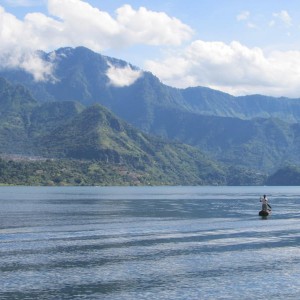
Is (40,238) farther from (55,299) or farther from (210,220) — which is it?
(210,220)

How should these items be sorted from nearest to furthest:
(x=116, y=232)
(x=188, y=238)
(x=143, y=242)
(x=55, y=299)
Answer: (x=55, y=299)
(x=143, y=242)
(x=188, y=238)
(x=116, y=232)

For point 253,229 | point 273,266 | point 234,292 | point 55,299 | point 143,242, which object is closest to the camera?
point 55,299

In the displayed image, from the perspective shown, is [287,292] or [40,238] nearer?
[287,292]

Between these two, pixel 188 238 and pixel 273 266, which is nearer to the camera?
pixel 273 266

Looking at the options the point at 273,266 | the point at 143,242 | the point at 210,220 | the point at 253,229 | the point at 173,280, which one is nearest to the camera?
the point at 173,280

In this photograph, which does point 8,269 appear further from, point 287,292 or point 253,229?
point 253,229

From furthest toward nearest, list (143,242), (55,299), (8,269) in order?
(143,242) < (8,269) < (55,299)

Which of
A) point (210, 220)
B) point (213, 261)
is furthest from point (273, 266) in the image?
point (210, 220)

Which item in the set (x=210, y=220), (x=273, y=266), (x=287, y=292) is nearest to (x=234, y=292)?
(x=287, y=292)

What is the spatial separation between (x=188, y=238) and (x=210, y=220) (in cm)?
5086

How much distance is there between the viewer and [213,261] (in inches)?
3551

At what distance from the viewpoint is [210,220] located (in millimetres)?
171125

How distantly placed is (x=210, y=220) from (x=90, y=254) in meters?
80.5

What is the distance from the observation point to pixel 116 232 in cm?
13162
